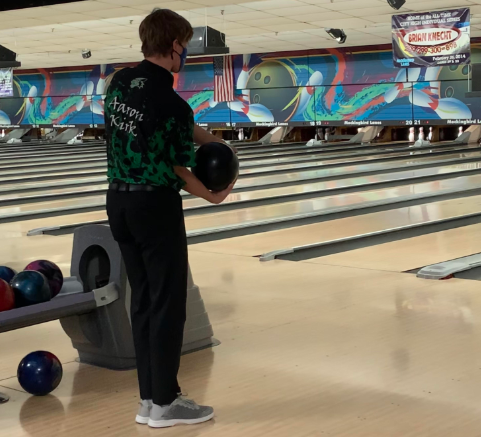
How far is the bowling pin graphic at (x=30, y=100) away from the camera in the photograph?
19938 mm

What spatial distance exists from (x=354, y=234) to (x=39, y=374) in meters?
3.49

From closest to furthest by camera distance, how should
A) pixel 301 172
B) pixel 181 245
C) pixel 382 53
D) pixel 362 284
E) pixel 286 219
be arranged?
pixel 181 245 → pixel 362 284 → pixel 286 219 → pixel 301 172 → pixel 382 53

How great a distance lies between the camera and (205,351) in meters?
3.08

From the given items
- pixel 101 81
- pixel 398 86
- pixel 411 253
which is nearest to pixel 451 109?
pixel 398 86

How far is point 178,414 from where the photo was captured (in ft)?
7.67

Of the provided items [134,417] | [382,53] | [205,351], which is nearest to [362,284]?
[205,351]

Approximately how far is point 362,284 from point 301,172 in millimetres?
6321

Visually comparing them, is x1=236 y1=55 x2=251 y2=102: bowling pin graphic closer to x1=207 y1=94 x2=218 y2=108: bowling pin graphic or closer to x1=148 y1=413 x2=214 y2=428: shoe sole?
x1=207 y1=94 x2=218 y2=108: bowling pin graphic

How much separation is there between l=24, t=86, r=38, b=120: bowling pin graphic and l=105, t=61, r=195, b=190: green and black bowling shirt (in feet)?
60.3

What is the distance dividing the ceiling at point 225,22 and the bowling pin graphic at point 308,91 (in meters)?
0.94

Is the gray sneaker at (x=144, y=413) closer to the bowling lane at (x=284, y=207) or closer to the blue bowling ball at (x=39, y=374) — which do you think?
the blue bowling ball at (x=39, y=374)

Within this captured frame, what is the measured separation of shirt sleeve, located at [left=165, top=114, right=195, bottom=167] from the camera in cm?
223

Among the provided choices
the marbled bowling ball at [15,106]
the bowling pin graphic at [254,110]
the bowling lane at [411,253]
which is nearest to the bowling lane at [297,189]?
the bowling lane at [411,253]

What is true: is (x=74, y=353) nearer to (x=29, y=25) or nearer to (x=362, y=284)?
(x=362, y=284)
